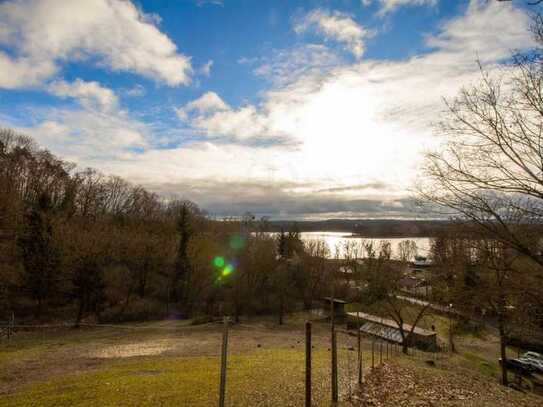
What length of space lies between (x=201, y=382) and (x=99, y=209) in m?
56.3

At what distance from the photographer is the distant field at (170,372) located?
433 inches

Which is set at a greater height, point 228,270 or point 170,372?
point 228,270

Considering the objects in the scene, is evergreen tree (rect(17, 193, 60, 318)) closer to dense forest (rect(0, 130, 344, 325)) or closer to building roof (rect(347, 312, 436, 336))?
dense forest (rect(0, 130, 344, 325))

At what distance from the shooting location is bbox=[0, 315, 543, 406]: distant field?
1101 cm

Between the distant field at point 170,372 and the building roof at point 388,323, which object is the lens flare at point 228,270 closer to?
Answer: the distant field at point 170,372

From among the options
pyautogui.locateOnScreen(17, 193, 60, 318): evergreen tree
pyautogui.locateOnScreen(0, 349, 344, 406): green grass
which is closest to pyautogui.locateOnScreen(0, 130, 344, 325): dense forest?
pyautogui.locateOnScreen(17, 193, 60, 318): evergreen tree

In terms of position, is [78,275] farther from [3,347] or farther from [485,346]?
[485,346]

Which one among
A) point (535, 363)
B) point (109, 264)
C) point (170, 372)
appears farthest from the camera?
point (109, 264)

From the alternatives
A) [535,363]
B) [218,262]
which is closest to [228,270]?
[218,262]

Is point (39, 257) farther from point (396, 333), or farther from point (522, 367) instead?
point (522, 367)

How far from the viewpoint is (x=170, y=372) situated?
14.4 metres

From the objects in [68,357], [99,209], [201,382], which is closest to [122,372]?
[201,382]

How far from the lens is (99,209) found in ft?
197

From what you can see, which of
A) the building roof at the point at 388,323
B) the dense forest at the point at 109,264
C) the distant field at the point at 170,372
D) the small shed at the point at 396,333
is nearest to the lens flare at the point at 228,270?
the dense forest at the point at 109,264
